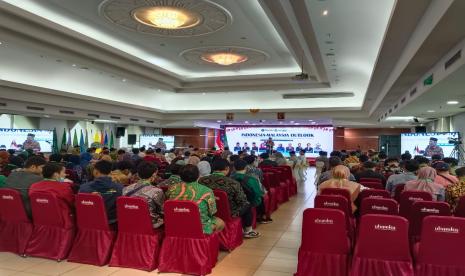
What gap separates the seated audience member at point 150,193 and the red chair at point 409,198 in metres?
3.01

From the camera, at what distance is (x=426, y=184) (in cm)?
525

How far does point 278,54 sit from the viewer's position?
11609 mm

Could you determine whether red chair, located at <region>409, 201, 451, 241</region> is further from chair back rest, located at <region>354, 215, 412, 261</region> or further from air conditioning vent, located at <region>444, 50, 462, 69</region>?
air conditioning vent, located at <region>444, 50, 462, 69</region>

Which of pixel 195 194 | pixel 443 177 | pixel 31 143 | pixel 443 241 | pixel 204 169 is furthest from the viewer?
pixel 31 143

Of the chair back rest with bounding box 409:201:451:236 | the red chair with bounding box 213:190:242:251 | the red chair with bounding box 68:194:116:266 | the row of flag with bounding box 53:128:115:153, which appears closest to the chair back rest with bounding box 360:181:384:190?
the chair back rest with bounding box 409:201:451:236

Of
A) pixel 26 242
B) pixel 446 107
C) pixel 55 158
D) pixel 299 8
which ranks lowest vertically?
pixel 26 242

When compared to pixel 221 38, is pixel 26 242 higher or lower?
lower

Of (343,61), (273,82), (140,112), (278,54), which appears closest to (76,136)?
(140,112)

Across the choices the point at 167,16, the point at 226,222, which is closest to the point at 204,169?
the point at 226,222

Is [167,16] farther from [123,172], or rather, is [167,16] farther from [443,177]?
[443,177]

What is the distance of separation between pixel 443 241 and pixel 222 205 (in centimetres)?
267

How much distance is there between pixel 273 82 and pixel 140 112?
896 centimetres

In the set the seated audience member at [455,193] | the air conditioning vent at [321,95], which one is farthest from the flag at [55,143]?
the seated audience member at [455,193]

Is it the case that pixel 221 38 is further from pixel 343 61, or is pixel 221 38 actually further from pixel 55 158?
pixel 55 158
